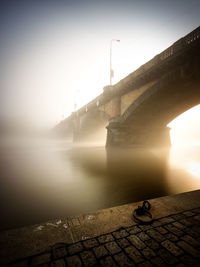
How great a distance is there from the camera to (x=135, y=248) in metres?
1.66

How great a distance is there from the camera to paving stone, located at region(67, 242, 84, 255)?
5.28 ft

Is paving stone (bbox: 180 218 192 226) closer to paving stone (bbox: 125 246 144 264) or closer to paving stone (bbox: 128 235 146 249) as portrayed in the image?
paving stone (bbox: 128 235 146 249)

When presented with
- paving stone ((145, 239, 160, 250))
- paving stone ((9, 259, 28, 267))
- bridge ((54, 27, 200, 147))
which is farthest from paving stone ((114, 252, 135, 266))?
bridge ((54, 27, 200, 147))

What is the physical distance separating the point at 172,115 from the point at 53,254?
1801 centimetres

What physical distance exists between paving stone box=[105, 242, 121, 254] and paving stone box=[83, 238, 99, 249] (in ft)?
0.45

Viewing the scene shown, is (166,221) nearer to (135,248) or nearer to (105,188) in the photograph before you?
(135,248)

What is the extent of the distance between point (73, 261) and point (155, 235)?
3.60 ft

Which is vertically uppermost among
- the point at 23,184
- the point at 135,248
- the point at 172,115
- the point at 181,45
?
the point at 181,45

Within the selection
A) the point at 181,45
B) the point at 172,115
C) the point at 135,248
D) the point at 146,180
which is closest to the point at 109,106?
the point at 172,115

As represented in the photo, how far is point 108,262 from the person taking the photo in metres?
1.47

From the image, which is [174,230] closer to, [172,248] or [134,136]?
[172,248]

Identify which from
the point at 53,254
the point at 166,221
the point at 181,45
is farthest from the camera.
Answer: the point at 181,45

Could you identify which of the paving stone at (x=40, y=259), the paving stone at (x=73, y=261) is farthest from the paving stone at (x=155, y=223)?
the paving stone at (x=40, y=259)

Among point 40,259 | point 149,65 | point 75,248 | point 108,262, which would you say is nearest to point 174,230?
point 108,262
